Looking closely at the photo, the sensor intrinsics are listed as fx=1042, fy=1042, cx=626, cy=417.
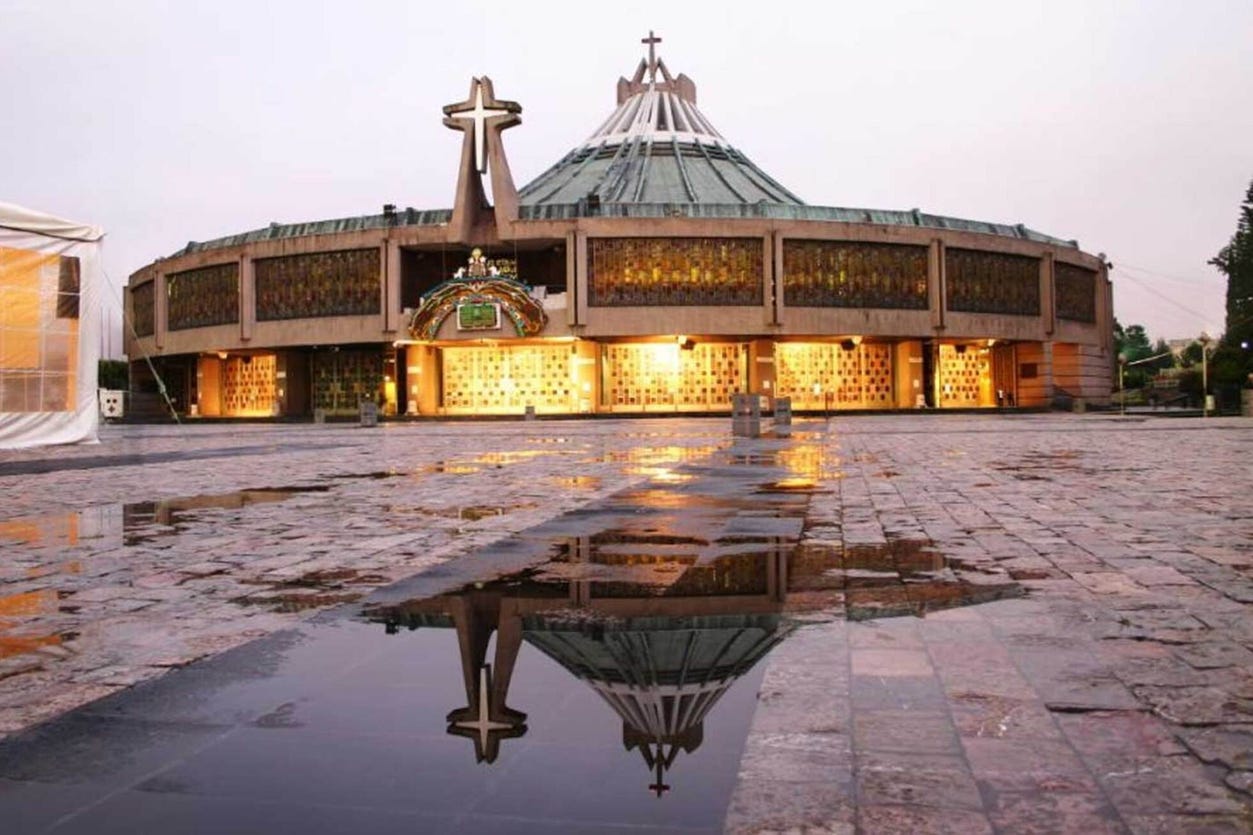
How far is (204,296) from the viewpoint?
61719 millimetres

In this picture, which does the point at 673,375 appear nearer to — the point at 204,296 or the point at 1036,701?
the point at 204,296

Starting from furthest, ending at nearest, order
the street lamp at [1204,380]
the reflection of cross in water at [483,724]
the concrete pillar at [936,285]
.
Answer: the concrete pillar at [936,285], the street lamp at [1204,380], the reflection of cross in water at [483,724]

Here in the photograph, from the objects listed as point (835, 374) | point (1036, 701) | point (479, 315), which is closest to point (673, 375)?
point (835, 374)

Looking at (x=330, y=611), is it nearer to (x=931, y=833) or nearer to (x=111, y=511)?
(x=931, y=833)

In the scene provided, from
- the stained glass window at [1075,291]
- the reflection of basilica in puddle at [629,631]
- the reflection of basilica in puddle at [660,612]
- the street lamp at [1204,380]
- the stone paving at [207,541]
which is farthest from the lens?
the stained glass window at [1075,291]

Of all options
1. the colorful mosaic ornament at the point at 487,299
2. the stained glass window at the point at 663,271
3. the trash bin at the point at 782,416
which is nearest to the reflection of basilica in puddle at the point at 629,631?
the trash bin at the point at 782,416

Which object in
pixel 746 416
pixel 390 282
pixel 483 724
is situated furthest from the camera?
pixel 390 282

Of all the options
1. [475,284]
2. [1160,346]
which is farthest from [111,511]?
[1160,346]

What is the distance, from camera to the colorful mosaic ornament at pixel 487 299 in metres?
53.6

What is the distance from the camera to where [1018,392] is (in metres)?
65.1

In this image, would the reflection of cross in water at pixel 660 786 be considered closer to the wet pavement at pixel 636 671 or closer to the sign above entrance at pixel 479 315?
the wet pavement at pixel 636 671

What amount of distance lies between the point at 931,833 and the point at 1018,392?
66862 mm

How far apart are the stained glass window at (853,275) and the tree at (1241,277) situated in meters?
27.4

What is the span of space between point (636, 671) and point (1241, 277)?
85.6 metres
